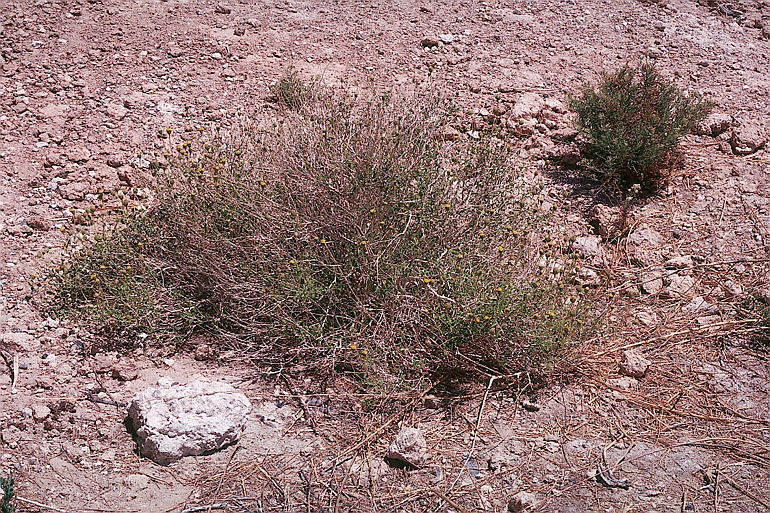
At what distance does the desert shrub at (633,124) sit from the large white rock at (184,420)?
259 cm

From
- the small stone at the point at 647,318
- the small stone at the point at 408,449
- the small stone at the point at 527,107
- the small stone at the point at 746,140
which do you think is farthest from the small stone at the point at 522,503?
the small stone at the point at 746,140

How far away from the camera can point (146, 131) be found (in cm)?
455

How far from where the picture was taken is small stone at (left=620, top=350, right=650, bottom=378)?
3375 mm

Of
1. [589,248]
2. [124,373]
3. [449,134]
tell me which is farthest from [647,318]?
[124,373]

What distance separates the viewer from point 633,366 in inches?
133

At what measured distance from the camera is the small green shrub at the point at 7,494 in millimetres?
2578

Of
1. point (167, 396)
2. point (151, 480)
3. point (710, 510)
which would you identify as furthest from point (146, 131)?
point (710, 510)

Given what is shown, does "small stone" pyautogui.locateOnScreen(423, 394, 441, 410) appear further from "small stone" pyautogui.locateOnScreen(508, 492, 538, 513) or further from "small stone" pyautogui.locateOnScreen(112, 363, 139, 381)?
"small stone" pyautogui.locateOnScreen(112, 363, 139, 381)

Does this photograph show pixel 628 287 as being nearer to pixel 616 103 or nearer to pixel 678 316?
pixel 678 316

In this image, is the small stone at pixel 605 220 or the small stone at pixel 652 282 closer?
the small stone at pixel 652 282

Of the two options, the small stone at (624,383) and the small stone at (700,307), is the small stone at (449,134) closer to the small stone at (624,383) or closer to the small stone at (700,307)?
the small stone at (700,307)

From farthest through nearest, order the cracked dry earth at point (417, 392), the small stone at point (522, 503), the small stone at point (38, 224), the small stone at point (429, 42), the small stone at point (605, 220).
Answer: the small stone at point (429, 42)
the small stone at point (605, 220)
the small stone at point (38, 224)
the cracked dry earth at point (417, 392)
the small stone at point (522, 503)

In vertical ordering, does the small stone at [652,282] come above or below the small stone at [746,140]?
below

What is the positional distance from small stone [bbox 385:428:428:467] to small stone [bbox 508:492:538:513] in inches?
14.7
